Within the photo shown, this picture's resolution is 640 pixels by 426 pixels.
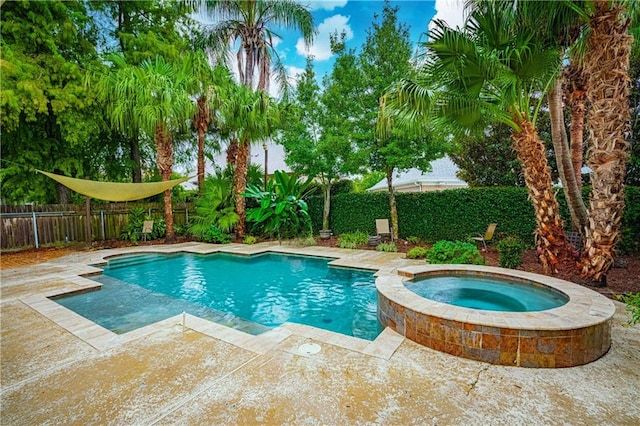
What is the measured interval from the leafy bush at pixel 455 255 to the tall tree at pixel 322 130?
4.36 m

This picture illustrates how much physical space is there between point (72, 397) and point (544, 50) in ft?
26.5

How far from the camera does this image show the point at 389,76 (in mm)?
9719

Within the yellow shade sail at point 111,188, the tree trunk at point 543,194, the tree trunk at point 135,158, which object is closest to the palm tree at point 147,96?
the yellow shade sail at point 111,188

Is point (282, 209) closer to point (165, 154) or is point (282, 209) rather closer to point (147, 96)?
point (165, 154)

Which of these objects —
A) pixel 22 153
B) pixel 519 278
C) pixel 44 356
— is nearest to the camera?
pixel 44 356

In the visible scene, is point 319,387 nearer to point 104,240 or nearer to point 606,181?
point 606,181

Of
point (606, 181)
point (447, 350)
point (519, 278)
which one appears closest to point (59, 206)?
point (447, 350)

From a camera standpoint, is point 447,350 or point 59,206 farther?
point 59,206

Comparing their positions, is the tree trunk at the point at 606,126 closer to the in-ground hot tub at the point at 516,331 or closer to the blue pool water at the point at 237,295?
the in-ground hot tub at the point at 516,331

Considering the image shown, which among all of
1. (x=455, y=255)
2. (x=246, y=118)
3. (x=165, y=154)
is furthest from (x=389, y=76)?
(x=165, y=154)

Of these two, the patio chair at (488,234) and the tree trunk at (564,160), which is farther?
the patio chair at (488,234)

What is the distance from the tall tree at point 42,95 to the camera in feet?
28.7

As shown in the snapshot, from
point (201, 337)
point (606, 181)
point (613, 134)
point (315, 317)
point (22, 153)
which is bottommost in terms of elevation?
point (315, 317)

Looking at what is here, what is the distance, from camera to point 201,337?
3627 millimetres
